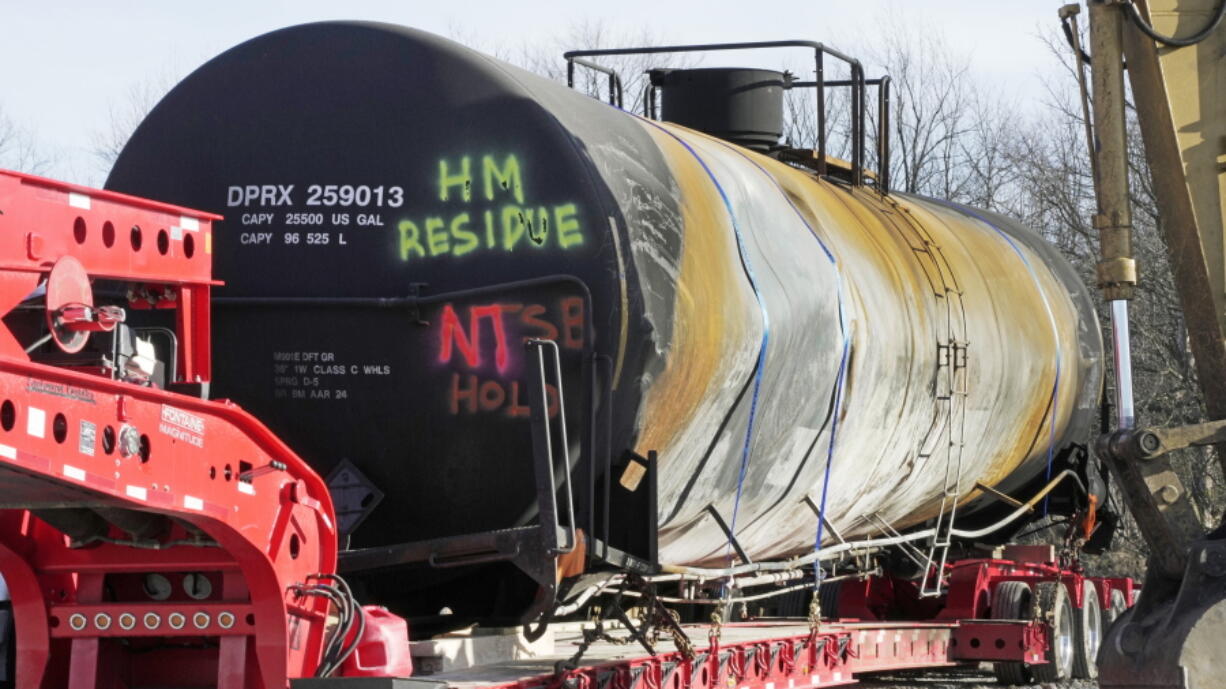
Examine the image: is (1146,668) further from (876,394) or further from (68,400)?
(68,400)

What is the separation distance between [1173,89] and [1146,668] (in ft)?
8.18

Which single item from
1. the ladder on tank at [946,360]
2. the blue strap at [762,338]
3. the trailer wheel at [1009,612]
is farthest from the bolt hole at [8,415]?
the trailer wheel at [1009,612]

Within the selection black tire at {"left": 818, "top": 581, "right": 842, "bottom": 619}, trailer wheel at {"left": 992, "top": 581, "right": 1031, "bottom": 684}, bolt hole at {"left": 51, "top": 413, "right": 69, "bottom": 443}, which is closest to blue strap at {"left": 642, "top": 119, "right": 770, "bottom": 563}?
bolt hole at {"left": 51, "top": 413, "right": 69, "bottom": 443}

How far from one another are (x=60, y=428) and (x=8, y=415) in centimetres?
19

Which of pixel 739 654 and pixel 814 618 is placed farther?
pixel 814 618

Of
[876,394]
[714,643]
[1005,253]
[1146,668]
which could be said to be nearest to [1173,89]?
[876,394]

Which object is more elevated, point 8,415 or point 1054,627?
point 8,415

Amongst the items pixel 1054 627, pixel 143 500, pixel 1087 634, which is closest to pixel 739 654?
pixel 143 500

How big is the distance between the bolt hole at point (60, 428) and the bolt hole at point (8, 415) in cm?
15

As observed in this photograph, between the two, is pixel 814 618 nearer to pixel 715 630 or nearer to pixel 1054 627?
pixel 715 630

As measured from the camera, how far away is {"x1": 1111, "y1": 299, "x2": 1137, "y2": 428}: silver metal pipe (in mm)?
6469

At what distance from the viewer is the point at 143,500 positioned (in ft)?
14.4

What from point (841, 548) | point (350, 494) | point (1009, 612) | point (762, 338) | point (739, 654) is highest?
point (762, 338)

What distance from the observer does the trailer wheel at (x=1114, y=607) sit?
12.6 m
